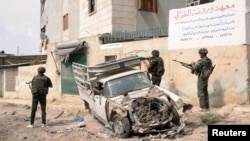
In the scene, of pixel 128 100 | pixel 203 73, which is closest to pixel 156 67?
pixel 203 73

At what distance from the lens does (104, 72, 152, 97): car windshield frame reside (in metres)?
9.17

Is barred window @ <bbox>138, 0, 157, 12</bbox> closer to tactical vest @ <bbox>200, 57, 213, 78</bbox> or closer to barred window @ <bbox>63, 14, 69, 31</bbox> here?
barred window @ <bbox>63, 14, 69, 31</bbox>

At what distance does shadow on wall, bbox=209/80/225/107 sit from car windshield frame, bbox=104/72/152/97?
2.50m

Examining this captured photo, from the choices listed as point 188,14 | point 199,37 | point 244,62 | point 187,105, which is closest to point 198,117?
point 187,105

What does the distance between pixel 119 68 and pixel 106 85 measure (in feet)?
3.10

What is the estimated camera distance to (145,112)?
797 cm

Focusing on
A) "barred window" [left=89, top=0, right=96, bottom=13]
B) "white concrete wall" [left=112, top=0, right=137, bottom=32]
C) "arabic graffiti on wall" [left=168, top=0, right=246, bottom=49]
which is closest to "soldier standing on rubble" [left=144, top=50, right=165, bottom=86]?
"arabic graffiti on wall" [left=168, top=0, right=246, bottom=49]

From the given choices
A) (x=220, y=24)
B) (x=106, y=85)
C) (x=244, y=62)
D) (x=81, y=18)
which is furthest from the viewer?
(x=81, y=18)

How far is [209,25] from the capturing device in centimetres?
1116

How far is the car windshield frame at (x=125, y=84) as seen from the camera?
9.17 meters

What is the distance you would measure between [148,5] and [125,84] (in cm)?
1080

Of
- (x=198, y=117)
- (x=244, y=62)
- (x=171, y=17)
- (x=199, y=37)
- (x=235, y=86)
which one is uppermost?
(x=171, y=17)

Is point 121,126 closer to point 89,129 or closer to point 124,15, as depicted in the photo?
point 89,129

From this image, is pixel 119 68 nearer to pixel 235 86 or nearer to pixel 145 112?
pixel 145 112
